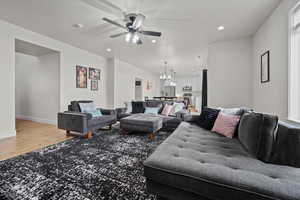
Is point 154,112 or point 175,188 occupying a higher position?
point 154,112

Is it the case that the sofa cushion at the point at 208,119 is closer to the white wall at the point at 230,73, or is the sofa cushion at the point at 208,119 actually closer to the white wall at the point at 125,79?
the white wall at the point at 230,73

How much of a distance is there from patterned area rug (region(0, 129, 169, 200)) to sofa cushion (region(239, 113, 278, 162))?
1094mm

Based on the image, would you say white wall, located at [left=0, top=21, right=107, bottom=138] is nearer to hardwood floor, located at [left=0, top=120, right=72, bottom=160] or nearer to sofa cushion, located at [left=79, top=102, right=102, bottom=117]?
hardwood floor, located at [left=0, top=120, right=72, bottom=160]

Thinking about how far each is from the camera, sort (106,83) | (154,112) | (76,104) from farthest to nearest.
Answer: (106,83) < (154,112) < (76,104)

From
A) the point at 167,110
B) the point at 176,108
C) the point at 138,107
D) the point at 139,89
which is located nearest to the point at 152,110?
the point at 167,110

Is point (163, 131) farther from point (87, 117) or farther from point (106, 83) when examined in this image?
point (106, 83)

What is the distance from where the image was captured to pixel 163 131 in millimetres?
3750

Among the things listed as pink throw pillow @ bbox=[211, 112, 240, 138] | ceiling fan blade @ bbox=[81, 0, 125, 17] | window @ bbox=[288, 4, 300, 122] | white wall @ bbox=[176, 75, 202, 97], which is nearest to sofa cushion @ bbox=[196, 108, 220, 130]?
pink throw pillow @ bbox=[211, 112, 240, 138]

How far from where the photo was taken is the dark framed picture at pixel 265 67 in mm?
2691

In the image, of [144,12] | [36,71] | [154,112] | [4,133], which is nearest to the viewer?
[144,12]

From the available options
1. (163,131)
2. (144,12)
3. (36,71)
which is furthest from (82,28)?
(163,131)

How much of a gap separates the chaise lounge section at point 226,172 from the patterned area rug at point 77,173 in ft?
1.36

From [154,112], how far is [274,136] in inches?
121

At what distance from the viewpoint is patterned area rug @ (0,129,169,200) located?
1.34 m
